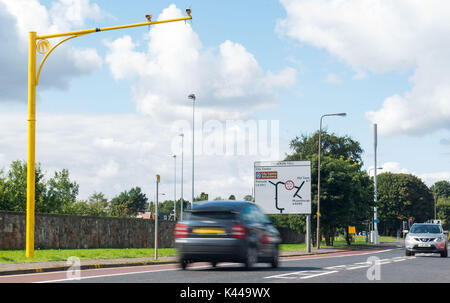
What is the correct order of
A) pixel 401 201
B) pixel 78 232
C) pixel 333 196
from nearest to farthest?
pixel 78 232, pixel 333 196, pixel 401 201

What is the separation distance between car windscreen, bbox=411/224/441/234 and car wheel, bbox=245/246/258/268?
15.7 metres

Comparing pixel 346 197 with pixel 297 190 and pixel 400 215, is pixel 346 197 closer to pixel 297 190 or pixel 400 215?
pixel 297 190

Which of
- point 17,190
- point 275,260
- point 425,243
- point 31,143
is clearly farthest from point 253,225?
point 17,190

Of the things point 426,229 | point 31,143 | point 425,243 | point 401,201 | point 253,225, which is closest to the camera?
point 253,225

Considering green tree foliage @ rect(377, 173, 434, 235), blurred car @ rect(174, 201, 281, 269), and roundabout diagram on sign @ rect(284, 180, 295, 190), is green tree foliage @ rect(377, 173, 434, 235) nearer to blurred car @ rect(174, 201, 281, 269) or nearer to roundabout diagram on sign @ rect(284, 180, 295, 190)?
roundabout diagram on sign @ rect(284, 180, 295, 190)

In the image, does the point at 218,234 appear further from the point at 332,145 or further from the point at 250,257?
the point at 332,145

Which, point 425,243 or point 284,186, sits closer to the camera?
point 425,243

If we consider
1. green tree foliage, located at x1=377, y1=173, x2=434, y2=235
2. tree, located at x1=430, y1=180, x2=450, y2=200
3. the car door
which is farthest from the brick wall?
tree, located at x1=430, y1=180, x2=450, y2=200

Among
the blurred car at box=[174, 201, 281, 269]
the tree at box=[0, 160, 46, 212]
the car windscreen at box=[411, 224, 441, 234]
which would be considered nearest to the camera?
the blurred car at box=[174, 201, 281, 269]

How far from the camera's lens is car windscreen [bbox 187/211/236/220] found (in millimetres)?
14977

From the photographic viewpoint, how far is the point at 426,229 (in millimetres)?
29141

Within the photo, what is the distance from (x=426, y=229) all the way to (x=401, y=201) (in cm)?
8096

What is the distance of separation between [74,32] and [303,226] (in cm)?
3395
